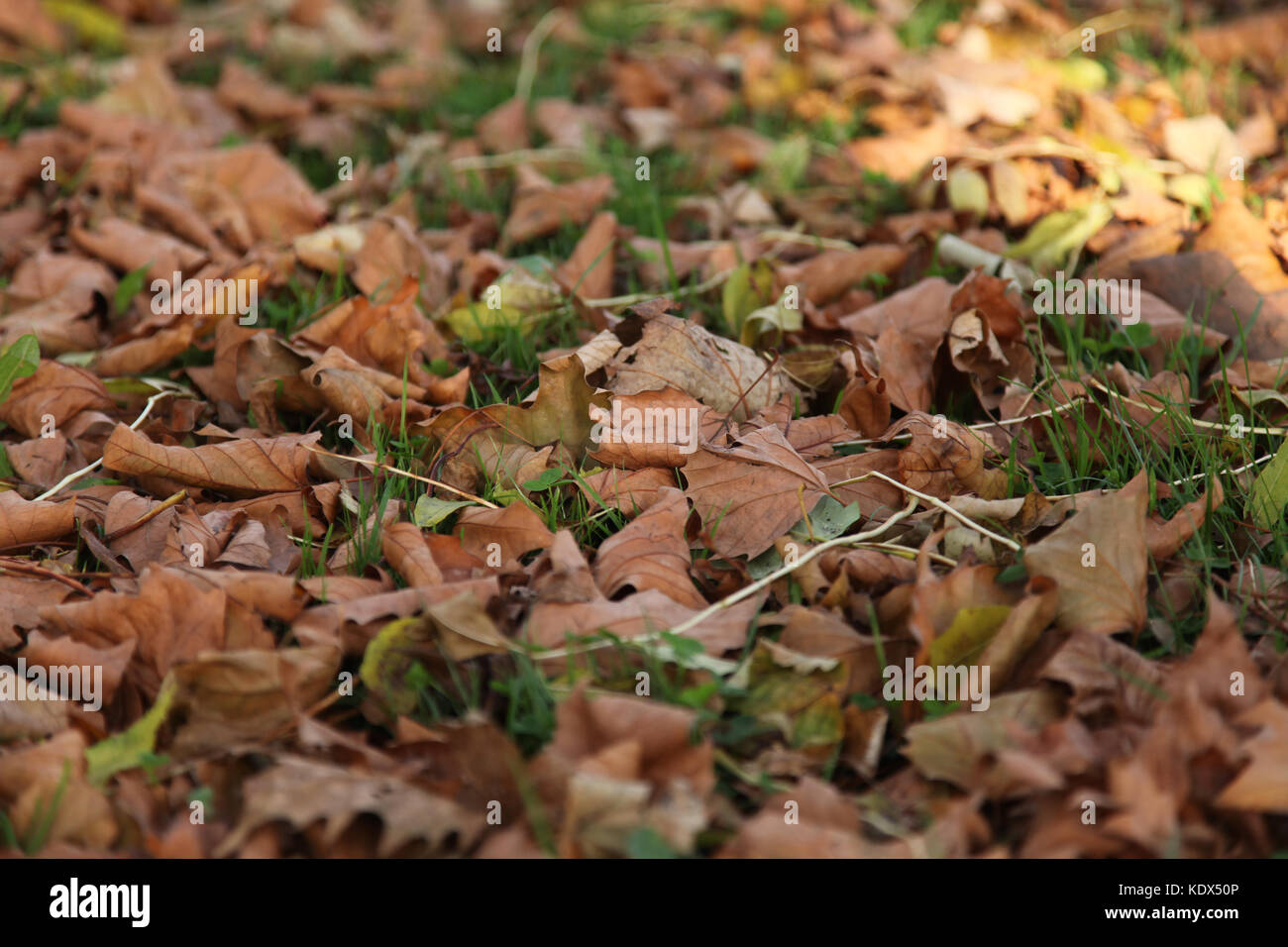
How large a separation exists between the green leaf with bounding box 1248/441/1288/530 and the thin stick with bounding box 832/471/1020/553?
468mm

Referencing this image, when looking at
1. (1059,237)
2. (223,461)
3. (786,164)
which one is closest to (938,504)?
(1059,237)

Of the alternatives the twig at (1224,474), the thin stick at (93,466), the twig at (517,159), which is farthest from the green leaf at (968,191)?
the thin stick at (93,466)

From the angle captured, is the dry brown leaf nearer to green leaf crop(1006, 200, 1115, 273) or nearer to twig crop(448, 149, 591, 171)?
twig crop(448, 149, 591, 171)

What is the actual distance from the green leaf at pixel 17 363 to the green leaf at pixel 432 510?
36.3 inches

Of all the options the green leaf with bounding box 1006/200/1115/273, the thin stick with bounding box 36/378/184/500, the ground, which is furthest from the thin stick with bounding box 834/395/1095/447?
the thin stick with bounding box 36/378/184/500

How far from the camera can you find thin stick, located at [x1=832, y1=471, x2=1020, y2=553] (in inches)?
75.0

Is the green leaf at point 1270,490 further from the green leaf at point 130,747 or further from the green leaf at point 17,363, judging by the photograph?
the green leaf at point 17,363

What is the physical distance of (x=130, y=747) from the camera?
165 cm

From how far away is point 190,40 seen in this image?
14.9ft

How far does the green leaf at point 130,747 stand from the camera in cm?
163

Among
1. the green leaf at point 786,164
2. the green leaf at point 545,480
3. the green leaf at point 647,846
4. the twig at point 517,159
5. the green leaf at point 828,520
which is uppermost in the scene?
the twig at point 517,159

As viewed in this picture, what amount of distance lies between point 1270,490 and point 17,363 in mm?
2465
